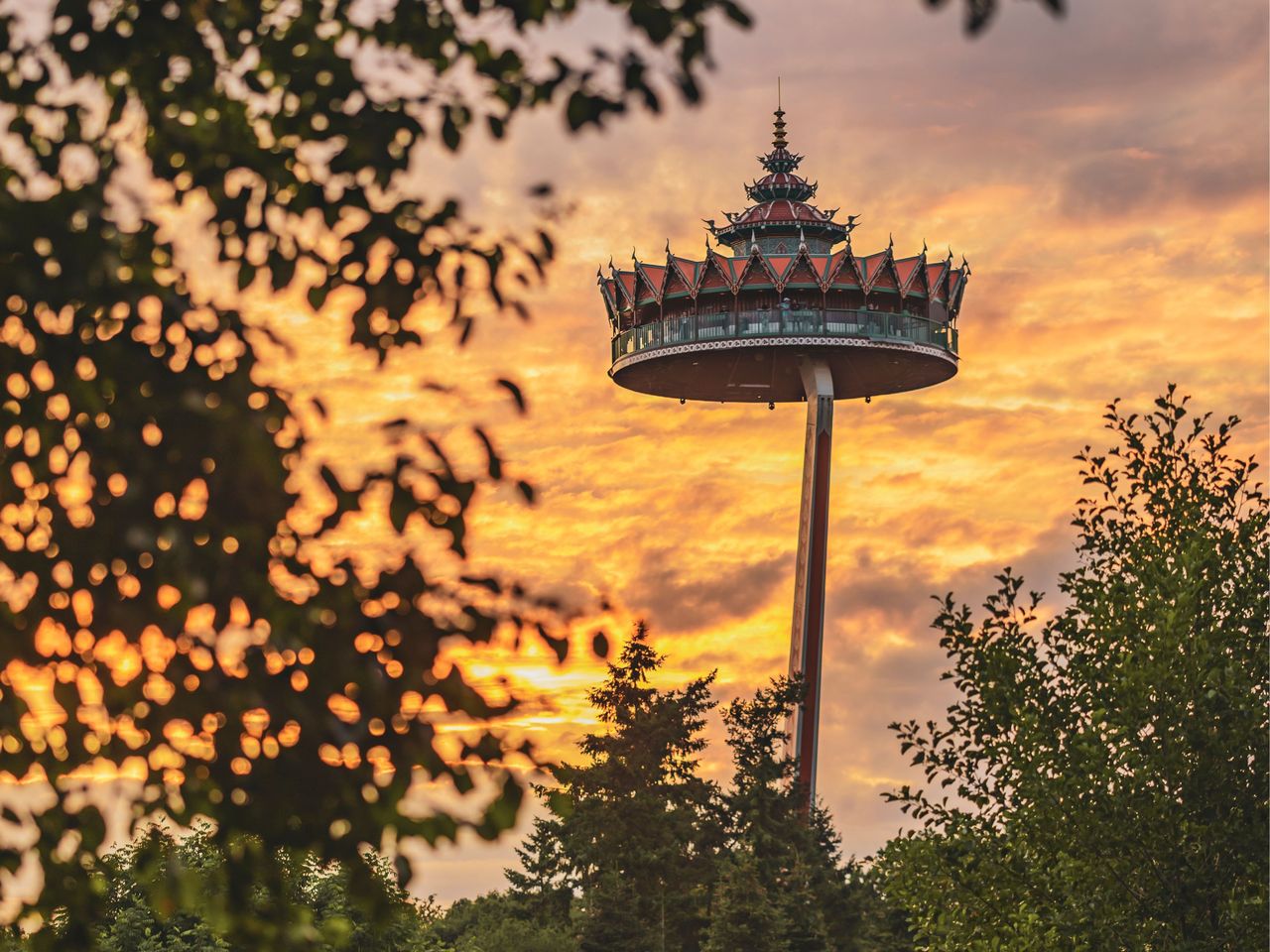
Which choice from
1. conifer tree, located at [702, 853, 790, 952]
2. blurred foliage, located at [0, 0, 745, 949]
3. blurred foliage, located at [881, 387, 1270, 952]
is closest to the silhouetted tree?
conifer tree, located at [702, 853, 790, 952]

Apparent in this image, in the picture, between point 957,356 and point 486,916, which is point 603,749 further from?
point 957,356

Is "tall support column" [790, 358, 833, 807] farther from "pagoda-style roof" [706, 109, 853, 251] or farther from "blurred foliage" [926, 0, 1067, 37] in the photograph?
"blurred foliage" [926, 0, 1067, 37]

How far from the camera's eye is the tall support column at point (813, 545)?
6241cm

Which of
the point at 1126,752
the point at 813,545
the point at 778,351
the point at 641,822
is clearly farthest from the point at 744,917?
the point at 1126,752

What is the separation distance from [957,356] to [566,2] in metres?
59.8

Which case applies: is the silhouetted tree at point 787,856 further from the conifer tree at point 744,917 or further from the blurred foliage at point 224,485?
the blurred foliage at point 224,485

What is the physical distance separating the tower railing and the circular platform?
0.12 feet

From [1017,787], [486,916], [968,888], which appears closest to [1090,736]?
[1017,787]

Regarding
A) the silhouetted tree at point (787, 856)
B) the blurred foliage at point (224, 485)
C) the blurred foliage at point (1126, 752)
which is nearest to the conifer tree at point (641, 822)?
the silhouetted tree at point (787, 856)

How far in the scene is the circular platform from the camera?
205 feet

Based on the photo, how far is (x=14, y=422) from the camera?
8.01 meters

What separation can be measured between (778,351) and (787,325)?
1.87 metres

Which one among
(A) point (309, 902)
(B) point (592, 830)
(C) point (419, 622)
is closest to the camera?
(C) point (419, 622)

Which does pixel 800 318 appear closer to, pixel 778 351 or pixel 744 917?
pixel 778 351
